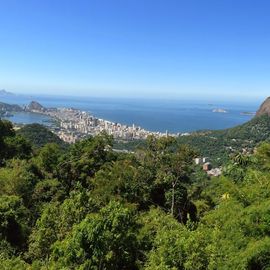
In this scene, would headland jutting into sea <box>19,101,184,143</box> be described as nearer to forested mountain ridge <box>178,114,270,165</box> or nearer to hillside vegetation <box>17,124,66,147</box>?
forested mountain ridge <box>178,114,270,165</box>

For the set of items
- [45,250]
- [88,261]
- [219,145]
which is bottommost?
[219,145]

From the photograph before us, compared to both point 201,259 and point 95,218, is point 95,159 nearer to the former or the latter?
point 95,218

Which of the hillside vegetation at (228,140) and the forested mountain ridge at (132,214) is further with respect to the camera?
the hillside vegetation at (228,140)

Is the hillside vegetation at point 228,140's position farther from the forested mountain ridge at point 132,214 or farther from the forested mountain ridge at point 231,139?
the forested mountain ridge at point 132,214

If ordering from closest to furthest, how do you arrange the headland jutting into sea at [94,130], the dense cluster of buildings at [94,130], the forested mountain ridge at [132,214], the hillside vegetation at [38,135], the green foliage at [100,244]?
the forested mountain ridge at [132,214], the green foliage at [100,244], the hillside vegetation at [38,135], the dense cluster of buildings at [94,130], the headland jutting into sea at [94,130]

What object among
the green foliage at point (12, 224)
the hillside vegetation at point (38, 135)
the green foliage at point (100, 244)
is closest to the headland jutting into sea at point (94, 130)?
the hillside vegetation at point (38, 135)

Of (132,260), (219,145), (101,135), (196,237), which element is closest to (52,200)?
(101,135)

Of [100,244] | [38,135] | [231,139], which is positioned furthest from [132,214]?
[231,139]

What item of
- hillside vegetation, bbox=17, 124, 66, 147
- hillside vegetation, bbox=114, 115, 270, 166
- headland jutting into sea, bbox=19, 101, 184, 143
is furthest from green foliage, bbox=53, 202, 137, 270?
headland jutting into sea, bbox=19, 101, 184, 143

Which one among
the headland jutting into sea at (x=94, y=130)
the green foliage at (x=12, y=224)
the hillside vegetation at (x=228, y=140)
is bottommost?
the headland jutting into sea at (x=94, y=130)
